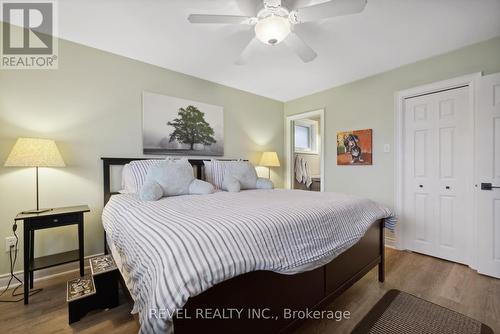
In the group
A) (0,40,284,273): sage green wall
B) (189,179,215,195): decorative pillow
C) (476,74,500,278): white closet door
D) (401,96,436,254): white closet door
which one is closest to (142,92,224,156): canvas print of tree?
(0,40,284,273): sage green wall

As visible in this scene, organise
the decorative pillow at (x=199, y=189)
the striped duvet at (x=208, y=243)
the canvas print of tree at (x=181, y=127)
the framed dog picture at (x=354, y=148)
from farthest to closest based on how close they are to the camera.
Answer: the framed dog picture at (x=354, y=148) → the canvas print of tree at (x=181, y=127) → the decorative pillow at (x=199, y=189) → the striped duvet at (x=208, y=243)

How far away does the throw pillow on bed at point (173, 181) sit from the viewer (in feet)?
6.82

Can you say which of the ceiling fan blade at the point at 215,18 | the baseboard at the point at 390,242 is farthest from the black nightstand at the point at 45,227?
the baseboard at the point at 390,242

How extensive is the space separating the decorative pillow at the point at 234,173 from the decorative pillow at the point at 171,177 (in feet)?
1.56

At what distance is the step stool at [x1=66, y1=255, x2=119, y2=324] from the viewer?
1.50 metres

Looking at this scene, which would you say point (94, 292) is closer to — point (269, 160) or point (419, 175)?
point (269, 160)

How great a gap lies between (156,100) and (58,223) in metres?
1.69

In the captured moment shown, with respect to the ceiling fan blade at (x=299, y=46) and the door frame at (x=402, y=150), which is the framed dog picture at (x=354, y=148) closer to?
the door frame at (x=402, y=150)

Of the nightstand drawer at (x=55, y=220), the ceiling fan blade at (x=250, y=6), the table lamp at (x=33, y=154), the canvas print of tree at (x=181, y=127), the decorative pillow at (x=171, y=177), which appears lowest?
the nightstand drawer at (x=55, y=220)

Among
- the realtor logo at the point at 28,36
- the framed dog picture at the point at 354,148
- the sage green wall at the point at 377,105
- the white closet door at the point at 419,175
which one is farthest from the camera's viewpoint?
the framed dog picture at the point at 354,148

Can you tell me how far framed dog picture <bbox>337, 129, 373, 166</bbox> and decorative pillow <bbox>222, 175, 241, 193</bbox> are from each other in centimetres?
185

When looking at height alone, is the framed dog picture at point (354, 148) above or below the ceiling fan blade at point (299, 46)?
below

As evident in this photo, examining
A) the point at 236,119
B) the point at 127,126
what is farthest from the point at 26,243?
the point at 236,119

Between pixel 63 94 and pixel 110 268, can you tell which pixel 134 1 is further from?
pixel 110 268
